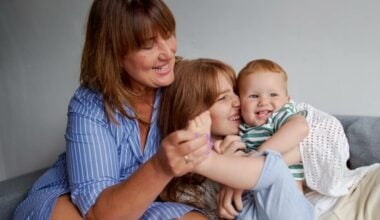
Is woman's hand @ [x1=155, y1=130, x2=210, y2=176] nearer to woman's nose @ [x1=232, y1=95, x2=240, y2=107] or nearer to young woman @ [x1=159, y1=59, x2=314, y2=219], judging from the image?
young woman @ [x1=159, y1=59, x2=314, y2=219]

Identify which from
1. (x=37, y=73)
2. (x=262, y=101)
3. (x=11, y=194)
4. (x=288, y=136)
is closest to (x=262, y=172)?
(x=288, y=136)

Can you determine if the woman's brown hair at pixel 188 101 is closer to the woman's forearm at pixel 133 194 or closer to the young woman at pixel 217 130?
the young woman at pixel 217 130

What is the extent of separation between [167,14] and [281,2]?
0.62 m

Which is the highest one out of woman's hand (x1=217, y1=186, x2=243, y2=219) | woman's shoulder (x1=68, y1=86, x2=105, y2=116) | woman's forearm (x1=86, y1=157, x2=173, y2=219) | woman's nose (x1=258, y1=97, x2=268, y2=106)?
woman's shoulder (x1=68, y1=86, x2=105, y2=116)

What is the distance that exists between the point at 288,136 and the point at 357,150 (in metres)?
0.35

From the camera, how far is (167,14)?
108 cm

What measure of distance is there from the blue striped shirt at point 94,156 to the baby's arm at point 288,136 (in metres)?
0.27

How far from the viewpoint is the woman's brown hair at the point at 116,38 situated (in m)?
1.04

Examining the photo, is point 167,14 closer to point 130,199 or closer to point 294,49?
point 130,199

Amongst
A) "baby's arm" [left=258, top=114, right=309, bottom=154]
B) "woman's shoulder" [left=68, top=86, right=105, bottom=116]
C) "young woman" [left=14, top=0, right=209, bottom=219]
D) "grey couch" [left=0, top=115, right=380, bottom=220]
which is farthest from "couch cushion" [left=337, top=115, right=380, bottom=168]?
"woman's shoulder" [left=68, top=86, right=105, bottom=116]

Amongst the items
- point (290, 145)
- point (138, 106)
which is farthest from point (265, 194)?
point (138, 106)

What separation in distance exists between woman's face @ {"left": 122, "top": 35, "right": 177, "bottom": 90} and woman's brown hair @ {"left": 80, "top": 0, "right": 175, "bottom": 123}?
2 cm

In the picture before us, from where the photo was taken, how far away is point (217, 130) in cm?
119

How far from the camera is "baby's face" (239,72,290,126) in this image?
1157mm
